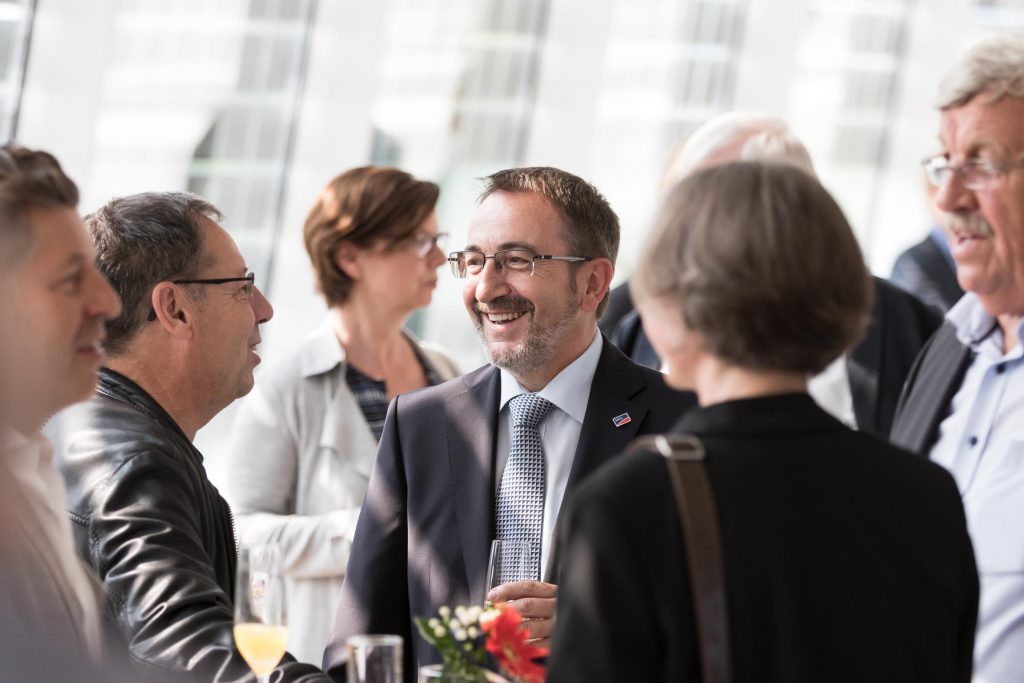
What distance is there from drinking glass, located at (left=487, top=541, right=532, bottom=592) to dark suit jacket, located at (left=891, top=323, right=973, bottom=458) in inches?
44.5

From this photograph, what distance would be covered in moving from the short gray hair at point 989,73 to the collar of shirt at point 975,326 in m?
0.43

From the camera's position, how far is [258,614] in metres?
1.93

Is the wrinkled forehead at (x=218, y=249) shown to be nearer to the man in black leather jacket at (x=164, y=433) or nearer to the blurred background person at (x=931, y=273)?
the man in black leather jacket at (x=164, y=433)

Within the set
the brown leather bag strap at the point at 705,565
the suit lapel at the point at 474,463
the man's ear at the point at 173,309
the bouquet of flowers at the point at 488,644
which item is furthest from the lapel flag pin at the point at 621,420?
the brown leather bag strap at the point at 705,565

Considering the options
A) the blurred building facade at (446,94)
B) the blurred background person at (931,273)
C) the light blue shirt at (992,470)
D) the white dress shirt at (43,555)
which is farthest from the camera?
the blurred building facade at (446,94)

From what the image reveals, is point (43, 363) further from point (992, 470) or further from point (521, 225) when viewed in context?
point (992, 470)

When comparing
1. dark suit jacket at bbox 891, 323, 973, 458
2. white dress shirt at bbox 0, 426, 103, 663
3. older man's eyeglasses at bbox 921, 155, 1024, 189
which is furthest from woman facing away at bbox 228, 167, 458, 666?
older man's eyeglasses at bbox 921, 155, 1024, 189

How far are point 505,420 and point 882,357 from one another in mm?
1588

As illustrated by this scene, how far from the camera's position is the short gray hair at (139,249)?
2.62 metres

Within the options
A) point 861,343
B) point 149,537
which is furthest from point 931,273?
point 149,537

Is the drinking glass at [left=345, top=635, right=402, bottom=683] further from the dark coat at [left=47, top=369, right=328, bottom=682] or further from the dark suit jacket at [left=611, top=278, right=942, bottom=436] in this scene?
the dark suit jacket at [left=611, top=278, right=942, bottom=436]

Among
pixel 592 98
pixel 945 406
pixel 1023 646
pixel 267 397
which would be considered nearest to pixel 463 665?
pixel 1023 646

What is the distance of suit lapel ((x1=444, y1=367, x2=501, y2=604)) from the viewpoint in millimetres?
2729

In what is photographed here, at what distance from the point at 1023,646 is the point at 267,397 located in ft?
7.54
